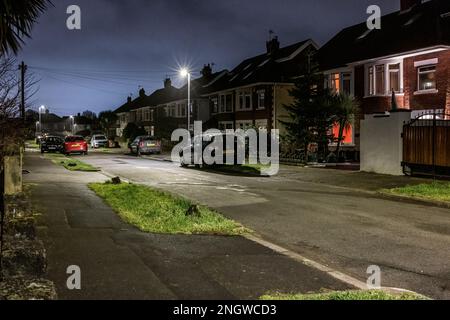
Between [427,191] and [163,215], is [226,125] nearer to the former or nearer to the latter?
[427,191]

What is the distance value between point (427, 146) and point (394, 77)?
976 cm

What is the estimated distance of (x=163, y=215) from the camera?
406 inches

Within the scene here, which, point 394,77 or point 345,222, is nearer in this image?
point 345,222

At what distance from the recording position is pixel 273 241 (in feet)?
28.5

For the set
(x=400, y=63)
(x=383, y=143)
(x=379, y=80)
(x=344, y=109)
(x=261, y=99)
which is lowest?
(x=383, y=143)

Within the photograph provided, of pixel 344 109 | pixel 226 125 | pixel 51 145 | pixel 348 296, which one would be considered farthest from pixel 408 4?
pixel 51 145

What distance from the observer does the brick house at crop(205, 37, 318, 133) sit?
1564 inches

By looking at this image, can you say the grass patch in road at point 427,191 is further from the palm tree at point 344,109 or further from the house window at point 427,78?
the palm tree at point 344,109

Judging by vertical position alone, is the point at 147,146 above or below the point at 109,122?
below

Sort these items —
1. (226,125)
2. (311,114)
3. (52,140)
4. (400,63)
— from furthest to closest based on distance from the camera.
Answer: (226,125)
(52,140)
(311,114)
(400,63)

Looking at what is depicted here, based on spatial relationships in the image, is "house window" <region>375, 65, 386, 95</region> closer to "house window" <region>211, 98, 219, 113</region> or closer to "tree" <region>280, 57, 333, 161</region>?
"tree" <region>280, 57, 333, 161</region>

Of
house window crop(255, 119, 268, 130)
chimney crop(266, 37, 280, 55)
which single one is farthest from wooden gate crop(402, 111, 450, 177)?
chimney crop(266, 37, 280, 55)

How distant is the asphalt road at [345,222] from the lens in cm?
712

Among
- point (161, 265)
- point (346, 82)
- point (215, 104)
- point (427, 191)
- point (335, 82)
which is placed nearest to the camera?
point (161, 265)
